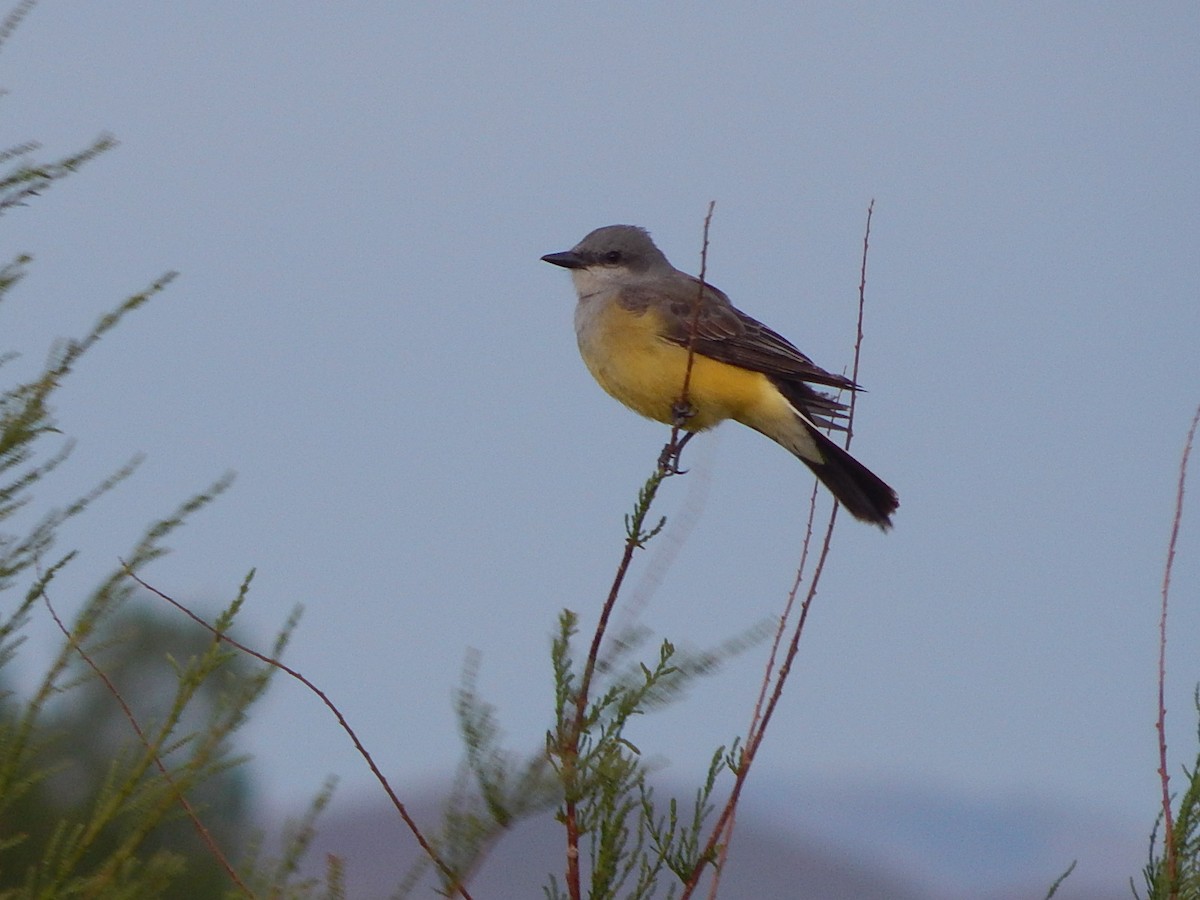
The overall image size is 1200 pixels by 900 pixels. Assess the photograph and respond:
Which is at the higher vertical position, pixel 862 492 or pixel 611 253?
pixel 611 253

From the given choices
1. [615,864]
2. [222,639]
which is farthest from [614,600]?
[222,639]

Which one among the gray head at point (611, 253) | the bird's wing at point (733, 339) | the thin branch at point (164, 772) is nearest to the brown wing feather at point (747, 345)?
the bird's wing at point (733, 339)

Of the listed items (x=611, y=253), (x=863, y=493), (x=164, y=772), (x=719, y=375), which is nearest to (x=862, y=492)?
(x=863, y=493)

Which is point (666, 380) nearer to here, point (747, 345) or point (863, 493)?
point (747, 345)

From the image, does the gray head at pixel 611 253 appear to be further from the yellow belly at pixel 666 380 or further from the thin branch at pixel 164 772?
the thin branch at pixel 164 772

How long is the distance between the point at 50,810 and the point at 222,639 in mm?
8906

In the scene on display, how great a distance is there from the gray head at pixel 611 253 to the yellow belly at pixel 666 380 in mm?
732

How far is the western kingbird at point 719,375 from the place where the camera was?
477 cm

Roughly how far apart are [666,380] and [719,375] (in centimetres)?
19

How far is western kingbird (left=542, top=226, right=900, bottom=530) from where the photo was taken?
4773 millimetres

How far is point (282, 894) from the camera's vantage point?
218 centimetres

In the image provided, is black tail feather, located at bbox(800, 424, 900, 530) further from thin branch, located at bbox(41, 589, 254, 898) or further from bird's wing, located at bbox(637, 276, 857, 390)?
thin branch, located at bbox(41, 589, 254, 898)

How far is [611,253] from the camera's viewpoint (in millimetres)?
6020

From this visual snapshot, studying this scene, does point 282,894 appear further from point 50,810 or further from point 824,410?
point 50,810
